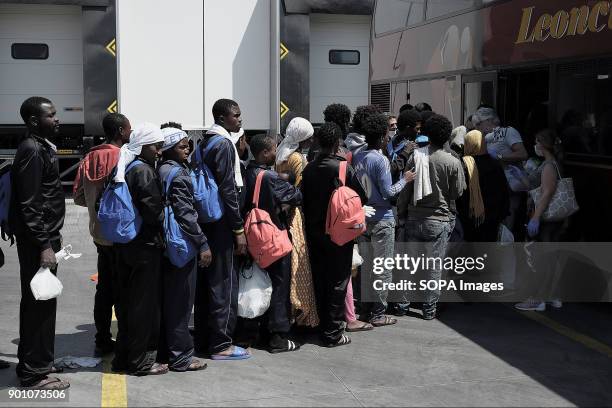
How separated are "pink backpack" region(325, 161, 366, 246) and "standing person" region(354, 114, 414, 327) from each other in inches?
20.5

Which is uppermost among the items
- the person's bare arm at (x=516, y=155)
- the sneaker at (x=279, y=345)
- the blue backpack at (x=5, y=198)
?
the person's bare arm at (x=516, y=155)

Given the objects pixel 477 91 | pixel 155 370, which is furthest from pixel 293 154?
pixel 477 91

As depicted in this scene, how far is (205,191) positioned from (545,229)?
3308mm

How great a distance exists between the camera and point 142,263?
5.32 meters

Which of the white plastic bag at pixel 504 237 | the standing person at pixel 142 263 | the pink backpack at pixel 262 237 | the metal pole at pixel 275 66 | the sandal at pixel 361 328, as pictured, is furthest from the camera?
the metal pole at pixel 275 66

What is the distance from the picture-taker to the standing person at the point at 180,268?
541 cm

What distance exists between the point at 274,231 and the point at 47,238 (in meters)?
1.62

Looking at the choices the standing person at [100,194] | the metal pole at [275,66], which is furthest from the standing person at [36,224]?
the metal pole at [275,66]

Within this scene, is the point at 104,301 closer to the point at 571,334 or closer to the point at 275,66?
the point at 571,334

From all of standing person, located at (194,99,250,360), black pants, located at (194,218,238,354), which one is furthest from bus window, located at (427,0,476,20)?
black pants, located at (194,218,238,354)

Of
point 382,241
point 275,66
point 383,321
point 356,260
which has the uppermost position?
point 275,66

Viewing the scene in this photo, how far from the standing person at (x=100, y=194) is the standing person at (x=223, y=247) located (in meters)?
0.63

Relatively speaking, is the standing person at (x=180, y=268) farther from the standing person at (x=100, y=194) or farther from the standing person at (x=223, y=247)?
the standing person at (x=100, y=194)

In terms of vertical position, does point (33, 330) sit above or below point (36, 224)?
below
